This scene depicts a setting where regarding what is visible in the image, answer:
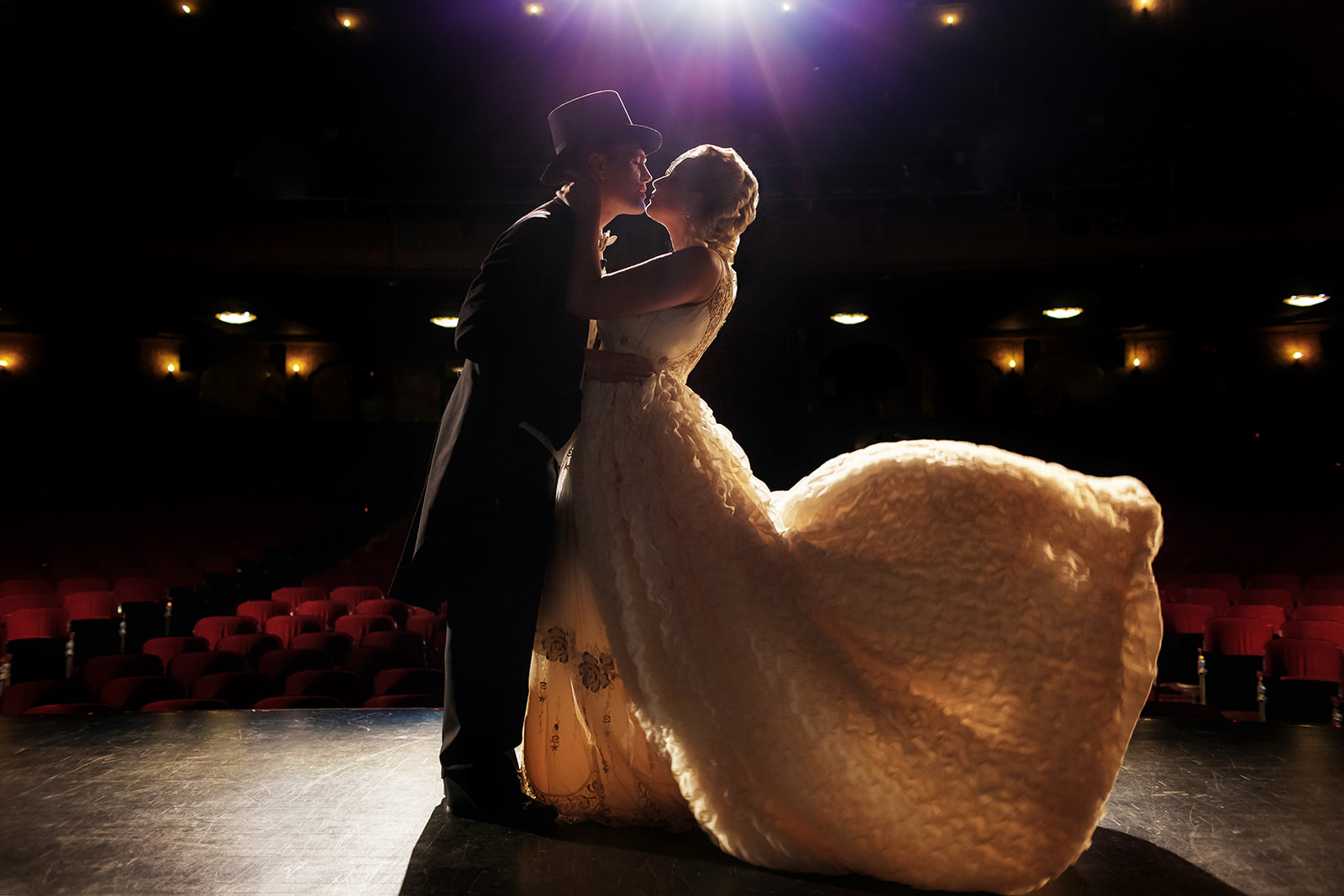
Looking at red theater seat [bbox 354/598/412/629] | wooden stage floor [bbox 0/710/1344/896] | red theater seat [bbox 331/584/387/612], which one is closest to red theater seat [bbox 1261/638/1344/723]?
wooden stage floor [bbox 0/710/1344/896]

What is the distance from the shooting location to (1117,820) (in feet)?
5.99

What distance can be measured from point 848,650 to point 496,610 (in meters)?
0.69

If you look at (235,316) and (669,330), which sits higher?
(235,316)

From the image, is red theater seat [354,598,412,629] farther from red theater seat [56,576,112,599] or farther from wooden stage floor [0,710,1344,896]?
wooden stage floor [0,710,1344,896]

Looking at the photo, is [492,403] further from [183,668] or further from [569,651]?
[183,668]

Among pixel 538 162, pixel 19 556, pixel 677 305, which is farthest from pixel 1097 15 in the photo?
pixel 19 556

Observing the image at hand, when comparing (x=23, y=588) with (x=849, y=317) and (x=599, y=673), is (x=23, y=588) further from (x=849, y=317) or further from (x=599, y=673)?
(x=849, y=317)

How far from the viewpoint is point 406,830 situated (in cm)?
174

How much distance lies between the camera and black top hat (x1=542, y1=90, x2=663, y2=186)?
1810 mm

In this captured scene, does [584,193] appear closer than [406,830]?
No

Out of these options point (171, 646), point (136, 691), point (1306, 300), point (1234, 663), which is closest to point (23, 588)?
point (171, 646)

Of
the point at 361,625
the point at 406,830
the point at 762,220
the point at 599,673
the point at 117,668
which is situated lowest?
the point at 361,625

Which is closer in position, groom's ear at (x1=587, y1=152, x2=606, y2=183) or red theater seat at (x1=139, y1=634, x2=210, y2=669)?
groom's ear at (x1=587, y1=152, x2=606, y2=183)

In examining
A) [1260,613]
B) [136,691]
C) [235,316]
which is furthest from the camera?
[235,316]
